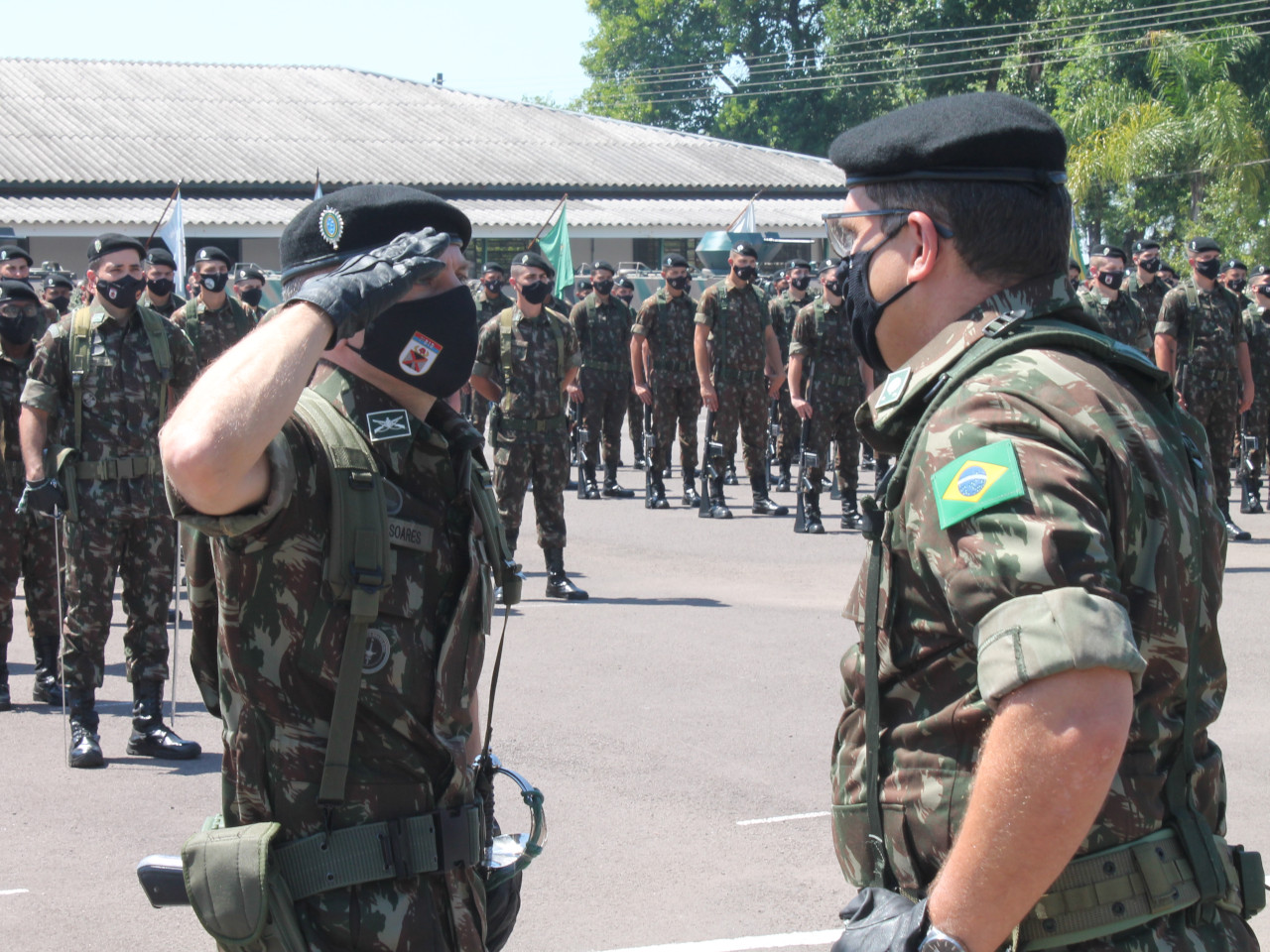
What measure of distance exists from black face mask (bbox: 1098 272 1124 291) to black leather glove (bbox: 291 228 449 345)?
11.3 meters

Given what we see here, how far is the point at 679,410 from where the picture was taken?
14953mm

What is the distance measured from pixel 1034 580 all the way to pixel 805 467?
35.7 ft

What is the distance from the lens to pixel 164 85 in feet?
127

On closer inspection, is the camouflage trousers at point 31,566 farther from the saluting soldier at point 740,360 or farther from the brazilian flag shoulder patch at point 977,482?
the saluting soldier at point 740,360

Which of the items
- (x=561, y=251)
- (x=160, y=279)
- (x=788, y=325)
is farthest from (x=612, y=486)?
(x=561, y=251)

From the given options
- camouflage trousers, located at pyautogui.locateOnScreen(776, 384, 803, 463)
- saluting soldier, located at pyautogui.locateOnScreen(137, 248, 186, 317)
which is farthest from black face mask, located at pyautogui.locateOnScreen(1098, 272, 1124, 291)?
saluting soldier, located at pyautogui.locateOnScreen(137, 248, 186, 317)

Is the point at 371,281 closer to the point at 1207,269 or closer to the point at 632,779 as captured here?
the point at 632,779

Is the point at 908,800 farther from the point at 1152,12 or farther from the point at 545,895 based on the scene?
the point at 1152,12

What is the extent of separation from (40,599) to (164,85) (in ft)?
112

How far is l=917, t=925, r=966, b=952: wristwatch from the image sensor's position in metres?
1.77

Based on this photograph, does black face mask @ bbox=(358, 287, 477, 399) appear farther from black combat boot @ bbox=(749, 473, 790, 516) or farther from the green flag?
the green flag

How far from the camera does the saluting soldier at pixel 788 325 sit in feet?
51.5

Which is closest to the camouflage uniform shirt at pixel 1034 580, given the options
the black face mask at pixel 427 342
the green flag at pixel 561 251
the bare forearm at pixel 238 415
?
the bare forearm at pixel 238 415

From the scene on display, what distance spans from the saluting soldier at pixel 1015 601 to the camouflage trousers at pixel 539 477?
25.7 ft
